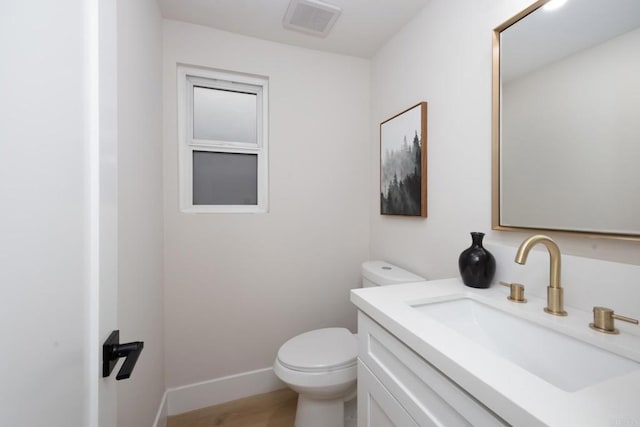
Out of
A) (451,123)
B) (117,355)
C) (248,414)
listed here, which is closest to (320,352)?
(248,414)

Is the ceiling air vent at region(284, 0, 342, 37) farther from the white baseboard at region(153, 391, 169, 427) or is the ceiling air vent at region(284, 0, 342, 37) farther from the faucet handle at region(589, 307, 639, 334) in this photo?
the white baseboard at region(153, 391, 169, 427)

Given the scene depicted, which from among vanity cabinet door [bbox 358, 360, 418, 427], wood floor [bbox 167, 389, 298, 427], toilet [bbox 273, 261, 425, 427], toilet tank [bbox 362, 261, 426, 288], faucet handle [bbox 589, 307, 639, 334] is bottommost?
wood floor [bbox 167, 389, 298, 427]

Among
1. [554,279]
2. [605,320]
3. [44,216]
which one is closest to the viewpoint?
[44,216]

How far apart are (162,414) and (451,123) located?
7.12ft

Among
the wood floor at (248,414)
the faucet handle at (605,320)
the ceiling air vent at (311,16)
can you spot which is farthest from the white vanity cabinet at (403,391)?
the ceiling air vent at (311,16)

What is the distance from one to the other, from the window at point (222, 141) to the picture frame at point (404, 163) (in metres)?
0.82

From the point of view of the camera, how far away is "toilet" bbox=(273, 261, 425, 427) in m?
1.20

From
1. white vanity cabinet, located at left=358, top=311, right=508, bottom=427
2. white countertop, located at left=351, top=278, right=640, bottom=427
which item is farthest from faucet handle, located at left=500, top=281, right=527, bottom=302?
white vanity cabinet, located at left=358, top=311, right=508, bottom=427

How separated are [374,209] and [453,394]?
1427 millimetres

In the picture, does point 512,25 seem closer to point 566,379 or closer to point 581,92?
point 581,92

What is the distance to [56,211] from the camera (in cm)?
37

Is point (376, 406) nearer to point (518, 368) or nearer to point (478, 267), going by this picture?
point (518, 368)

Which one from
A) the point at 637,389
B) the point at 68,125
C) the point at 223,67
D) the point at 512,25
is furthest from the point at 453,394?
the point at 223,67

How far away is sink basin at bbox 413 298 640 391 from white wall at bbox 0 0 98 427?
0.91m
